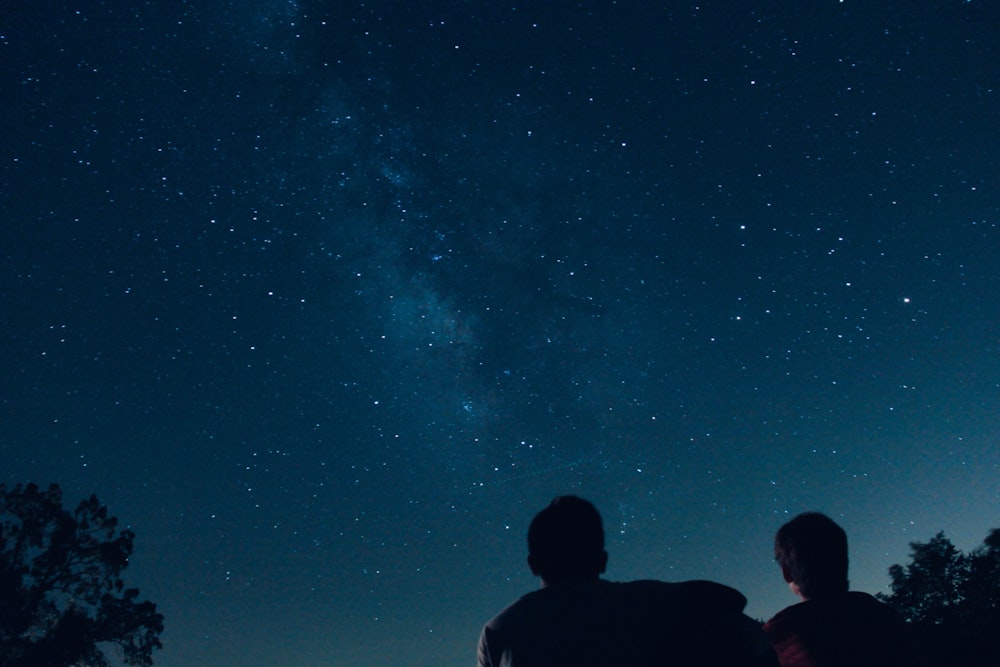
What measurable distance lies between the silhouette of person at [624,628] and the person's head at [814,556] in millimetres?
992

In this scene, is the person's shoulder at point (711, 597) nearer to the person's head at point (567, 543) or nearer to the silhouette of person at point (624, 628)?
the silhouette of person at point (624, 628)

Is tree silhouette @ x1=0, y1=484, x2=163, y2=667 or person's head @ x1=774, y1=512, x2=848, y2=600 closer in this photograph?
person's head @ x1=774, y1=512, x2=848, y2=600

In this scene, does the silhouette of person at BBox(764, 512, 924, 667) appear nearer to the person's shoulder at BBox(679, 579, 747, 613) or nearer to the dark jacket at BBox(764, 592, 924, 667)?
the dark jacket at BBox(764, 592, 924, 667)

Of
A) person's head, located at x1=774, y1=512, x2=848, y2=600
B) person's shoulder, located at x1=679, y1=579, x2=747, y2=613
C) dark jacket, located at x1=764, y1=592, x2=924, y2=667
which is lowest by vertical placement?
dark jacket, located at x1=764, y1=592, x2=924, y2=667

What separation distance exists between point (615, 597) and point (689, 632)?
0.22 meters

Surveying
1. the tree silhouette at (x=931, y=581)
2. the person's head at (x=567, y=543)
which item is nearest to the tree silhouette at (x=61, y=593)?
the person's head at (x=567, y=543)

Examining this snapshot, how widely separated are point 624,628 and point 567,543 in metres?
0.37

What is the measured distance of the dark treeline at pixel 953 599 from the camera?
21.4 meters

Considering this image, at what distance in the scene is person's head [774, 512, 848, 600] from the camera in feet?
7.62

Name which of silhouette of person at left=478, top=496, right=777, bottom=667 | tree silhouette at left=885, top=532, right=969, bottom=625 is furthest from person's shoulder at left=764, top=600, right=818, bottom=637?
tree silhouette at left=885, top=532, right=969, bottom=625

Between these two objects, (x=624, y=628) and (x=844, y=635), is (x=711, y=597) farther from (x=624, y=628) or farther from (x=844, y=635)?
(x=844, y=635)

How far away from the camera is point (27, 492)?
680 inches

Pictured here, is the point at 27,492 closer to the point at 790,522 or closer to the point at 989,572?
the point at 790,522

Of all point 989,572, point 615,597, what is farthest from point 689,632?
point 989,572
